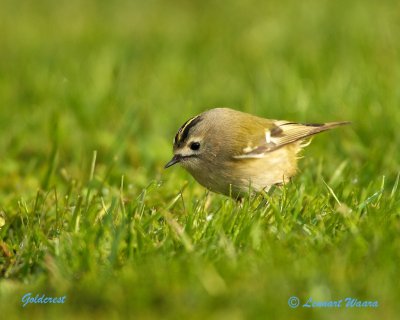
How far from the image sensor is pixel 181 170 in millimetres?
6707

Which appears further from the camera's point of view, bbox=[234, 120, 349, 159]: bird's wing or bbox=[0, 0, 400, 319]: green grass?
bbox=[234, 120, 349, 159]: bird's wing

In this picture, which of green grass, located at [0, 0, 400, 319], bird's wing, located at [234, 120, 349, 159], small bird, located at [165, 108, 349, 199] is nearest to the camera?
green grass, located at [0, 0, 400, 319]

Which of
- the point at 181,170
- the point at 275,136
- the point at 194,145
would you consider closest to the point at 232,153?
the point at 194,145

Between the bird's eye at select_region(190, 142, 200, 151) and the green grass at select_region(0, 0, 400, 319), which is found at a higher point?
the bird's eye at select_region(190, 142, 200, 151)

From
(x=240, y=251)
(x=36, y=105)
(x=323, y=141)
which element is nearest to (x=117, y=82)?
(x=36, y=105)

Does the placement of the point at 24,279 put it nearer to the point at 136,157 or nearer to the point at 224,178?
the point at 224,178

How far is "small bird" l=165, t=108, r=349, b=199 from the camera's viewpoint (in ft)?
19.2

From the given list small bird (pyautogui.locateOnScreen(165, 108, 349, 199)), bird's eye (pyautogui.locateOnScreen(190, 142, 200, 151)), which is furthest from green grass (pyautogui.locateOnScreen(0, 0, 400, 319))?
bird's eye (pyautogui.locateOnScreen(190, 142, 200, 151))

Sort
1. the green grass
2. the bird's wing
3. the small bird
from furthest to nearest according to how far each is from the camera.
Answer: the bird's wing < the small bird < the green grass

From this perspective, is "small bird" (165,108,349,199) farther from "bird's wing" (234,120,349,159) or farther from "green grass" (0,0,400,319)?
"green grass" (0,0,400,319)

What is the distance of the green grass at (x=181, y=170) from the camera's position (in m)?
3.95

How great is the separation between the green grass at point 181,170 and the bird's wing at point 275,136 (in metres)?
0.29

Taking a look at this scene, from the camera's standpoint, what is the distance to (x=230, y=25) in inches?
480

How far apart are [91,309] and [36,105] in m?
4.98
